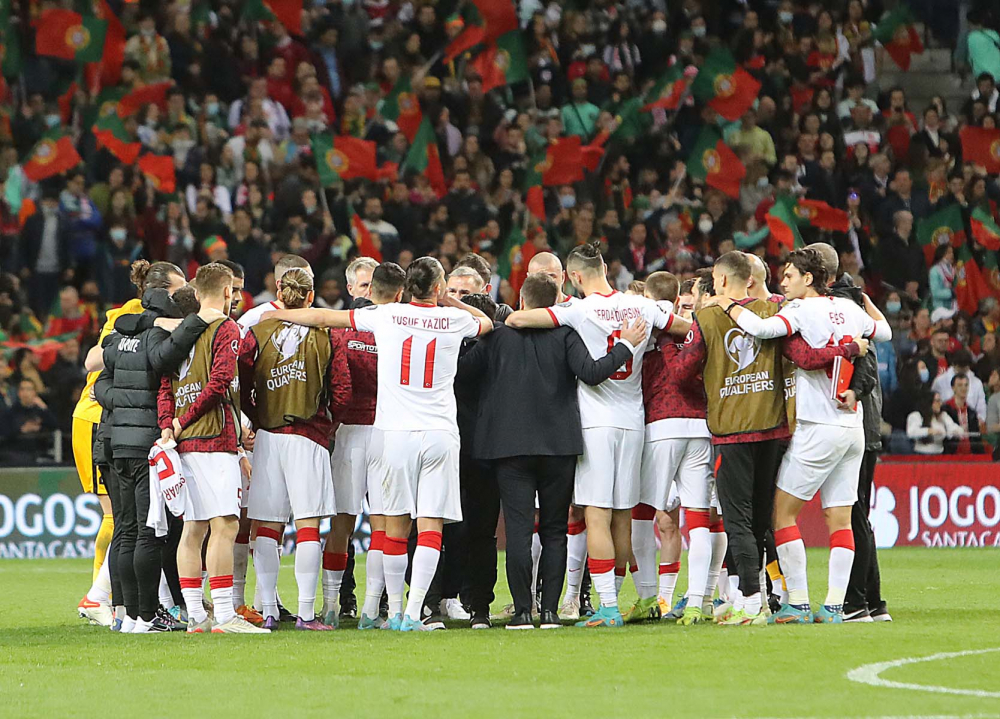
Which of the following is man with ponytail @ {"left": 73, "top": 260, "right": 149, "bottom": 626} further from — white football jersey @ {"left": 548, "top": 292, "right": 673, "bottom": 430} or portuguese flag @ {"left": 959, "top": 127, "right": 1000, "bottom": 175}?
portuguese flag @ {"left": 959, "top": 127, "right": 1000, "bottom": 175}

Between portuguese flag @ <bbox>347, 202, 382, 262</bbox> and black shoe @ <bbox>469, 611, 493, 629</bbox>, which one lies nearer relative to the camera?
black shoe @ <bbox>469, 611, 493, 629</bbox>

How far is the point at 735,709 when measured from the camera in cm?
610

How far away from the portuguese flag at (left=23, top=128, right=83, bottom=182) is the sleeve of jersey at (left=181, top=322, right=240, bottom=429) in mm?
10756

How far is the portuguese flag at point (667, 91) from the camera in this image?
70.8 ft

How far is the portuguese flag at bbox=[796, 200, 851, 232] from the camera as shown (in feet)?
A: 66.8

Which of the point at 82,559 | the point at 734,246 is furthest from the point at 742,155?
the point at 82,559

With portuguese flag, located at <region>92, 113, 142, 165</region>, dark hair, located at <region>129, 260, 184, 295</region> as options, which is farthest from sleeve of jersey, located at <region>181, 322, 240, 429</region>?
portuguese flag, located at <region>92, 113, 142, 165</region>

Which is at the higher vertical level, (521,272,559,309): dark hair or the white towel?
(521,272,559,309): dark hair

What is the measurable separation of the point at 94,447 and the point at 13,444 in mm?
6424

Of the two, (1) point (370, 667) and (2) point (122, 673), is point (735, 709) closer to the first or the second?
(1) point (370, 667)

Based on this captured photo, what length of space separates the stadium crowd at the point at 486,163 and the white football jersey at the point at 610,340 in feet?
25.1

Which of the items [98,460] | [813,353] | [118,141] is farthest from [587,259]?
[118,141]

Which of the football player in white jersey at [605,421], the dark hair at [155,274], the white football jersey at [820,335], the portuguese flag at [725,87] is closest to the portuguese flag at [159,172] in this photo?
the portuguese flag at [725,87]

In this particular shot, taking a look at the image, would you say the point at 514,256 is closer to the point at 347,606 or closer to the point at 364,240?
the point at 364,240
